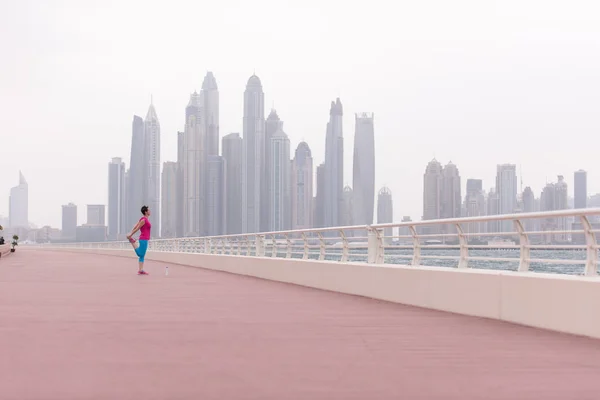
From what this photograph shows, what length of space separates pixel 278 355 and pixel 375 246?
34.3 feet

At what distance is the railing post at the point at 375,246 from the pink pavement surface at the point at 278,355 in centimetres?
381

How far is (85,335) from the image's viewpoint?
990 cm

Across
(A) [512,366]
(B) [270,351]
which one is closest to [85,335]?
(B) [270,351]

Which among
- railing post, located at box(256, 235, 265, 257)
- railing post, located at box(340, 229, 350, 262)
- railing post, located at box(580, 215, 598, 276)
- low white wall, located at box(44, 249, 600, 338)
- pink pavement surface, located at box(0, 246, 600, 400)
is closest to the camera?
pink pavement surface, located at box(0, 246, 600, 400)

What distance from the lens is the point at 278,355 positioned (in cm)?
833

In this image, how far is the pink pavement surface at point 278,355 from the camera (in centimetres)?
646

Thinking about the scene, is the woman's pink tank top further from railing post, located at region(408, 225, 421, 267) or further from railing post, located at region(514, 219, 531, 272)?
railing post, located at region(514, 219, 531, 272)

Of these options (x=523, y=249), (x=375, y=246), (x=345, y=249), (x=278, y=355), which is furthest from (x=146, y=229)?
(x=278, y=355)

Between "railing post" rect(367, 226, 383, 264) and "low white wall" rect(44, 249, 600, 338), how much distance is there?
318 mm

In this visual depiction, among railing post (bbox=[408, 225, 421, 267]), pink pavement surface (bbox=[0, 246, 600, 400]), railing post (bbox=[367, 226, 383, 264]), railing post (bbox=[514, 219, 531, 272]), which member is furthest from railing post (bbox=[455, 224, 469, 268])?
railing post (bbox=[367, 226, 383, 264])

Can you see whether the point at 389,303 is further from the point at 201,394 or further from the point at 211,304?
the point at 201,394

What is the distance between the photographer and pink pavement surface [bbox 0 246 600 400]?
6465mm

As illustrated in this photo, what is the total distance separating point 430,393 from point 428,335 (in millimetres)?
4033

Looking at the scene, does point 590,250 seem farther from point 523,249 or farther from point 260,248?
point 260,248
